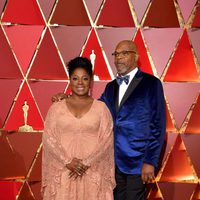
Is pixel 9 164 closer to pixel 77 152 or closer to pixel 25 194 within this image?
pixel 25 194

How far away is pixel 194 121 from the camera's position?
12.1 feet

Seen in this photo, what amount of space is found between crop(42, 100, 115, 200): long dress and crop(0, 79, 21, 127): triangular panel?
0.94m

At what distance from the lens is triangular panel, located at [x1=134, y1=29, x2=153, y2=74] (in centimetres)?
366

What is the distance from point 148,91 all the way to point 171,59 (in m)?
0.68

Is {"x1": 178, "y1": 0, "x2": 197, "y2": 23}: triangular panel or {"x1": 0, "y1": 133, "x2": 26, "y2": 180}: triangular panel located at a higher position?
{"x1": 178, "y1": 0, "x2": 197, "y2": 23}: triangular panel

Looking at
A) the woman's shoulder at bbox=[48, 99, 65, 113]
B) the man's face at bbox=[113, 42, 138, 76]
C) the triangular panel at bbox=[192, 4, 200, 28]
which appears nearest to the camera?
the woman's shoulder at bbox=[48, 99, 65, 113]

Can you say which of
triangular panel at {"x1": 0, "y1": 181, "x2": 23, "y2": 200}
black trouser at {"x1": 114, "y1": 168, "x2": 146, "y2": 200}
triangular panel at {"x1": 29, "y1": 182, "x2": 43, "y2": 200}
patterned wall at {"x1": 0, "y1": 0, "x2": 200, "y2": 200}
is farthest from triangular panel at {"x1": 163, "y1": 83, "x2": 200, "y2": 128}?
triangular panel at {"x1": 0, "y1": 181, "x2": 23, "y2": 200}

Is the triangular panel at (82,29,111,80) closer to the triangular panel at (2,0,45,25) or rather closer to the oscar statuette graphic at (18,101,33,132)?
the triangular panel at (2,0,45,25)

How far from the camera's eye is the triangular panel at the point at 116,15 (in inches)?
144

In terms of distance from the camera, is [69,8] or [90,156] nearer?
[90,156]

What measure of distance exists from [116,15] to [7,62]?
1.01 m

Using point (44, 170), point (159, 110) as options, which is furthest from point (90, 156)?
point (159, 110)

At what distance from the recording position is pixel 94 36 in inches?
145

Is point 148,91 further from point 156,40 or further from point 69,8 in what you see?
point 69,8
